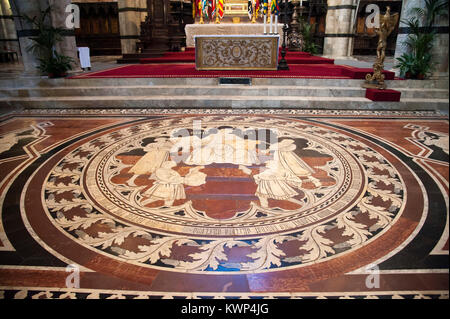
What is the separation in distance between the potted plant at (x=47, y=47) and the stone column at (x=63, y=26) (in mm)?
153

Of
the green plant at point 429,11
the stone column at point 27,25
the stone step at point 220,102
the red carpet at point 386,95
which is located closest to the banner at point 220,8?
the stone column at point 27,25

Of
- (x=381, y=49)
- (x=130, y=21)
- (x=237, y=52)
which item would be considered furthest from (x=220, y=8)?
(x=381, y=49)

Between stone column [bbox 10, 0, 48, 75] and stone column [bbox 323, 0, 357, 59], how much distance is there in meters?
8.65

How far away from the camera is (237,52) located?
6344mm

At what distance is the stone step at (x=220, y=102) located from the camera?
5258 mm

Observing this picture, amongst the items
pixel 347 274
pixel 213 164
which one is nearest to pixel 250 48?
pixel 213 164

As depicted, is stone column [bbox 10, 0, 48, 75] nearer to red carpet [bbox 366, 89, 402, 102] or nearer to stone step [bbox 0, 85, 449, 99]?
stone step [bbox 0, 85, 449, 99]

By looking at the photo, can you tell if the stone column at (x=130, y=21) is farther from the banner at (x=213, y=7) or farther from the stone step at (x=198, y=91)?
the stone step at (x=198, y=91)

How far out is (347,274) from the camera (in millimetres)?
1582

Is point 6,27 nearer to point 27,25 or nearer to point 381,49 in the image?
point 27,25

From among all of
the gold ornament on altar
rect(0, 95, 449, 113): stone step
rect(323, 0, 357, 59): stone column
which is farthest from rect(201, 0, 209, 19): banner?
the gold ornament on altar

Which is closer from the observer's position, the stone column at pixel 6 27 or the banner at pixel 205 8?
the banner at pixel 205 8
